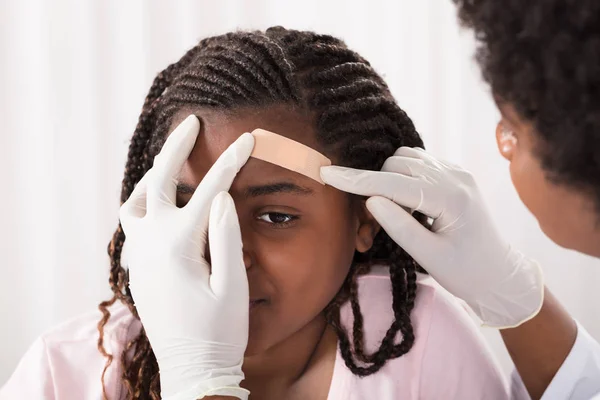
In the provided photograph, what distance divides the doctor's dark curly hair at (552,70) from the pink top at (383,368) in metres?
0.51

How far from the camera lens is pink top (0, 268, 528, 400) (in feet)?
3.65

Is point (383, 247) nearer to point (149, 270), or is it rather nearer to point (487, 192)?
point (149, 270)

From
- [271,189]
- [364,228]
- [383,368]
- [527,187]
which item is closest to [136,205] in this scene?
[271,189]

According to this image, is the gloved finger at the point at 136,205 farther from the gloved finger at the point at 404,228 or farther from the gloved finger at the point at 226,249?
the gloved finger at the point at 404,228

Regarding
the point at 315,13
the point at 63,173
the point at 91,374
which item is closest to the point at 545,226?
the point at 91,374

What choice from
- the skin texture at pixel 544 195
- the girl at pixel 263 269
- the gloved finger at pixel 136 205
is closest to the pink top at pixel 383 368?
the girl at pixel 263 269

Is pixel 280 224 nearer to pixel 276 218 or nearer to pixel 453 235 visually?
pixel 276 218

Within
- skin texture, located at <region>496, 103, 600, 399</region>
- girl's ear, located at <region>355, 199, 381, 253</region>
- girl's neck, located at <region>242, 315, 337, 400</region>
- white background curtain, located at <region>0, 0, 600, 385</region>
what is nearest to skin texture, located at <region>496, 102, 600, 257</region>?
skin texture, located at <region>496, 103, 600, 399</region>

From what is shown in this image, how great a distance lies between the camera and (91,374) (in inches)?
44.3

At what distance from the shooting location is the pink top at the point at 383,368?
1.11m

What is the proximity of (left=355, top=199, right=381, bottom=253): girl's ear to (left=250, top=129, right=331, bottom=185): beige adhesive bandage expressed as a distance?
0.16 m

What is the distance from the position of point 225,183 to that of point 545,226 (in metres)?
0.41

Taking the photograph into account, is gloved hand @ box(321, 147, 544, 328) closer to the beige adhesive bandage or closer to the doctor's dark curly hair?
the beige adhesive bandage

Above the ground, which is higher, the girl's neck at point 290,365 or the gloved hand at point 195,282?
the gloved hand at point 195,282
